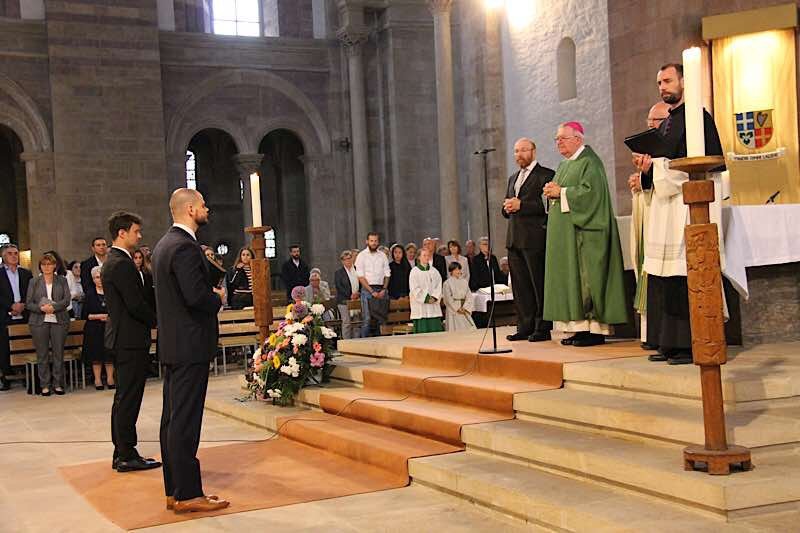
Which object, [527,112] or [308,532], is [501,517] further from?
[527,112]

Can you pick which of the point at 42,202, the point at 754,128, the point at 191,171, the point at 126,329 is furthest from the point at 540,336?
the point at 191,171

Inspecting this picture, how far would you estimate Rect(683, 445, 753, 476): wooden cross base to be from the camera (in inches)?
170

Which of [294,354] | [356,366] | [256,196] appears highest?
[256,196]

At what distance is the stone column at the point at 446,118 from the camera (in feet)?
56.7

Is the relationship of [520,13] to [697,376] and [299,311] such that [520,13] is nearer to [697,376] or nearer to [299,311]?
[299,311]

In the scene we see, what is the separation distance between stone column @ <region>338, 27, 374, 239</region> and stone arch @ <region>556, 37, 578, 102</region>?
8.74 m

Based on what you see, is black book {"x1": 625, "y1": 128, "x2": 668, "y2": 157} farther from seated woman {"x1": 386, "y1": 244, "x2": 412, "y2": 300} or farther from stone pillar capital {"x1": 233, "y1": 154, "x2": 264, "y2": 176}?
stone pillar capital {"x1": 233, "y1": 154, "x2": 264, "y2": 176}

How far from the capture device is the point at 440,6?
17188 millimetres

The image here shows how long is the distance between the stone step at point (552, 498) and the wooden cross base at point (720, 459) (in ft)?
0.69

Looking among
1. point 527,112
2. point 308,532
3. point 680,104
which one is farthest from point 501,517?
point 527,112

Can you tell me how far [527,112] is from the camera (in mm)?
14852

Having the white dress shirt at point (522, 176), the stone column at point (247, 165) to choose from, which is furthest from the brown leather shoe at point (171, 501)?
the stone column at point (247, 165)

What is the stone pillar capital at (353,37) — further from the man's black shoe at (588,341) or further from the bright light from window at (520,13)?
the man's black shoe at (588,341)

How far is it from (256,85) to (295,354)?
49.4 feet
